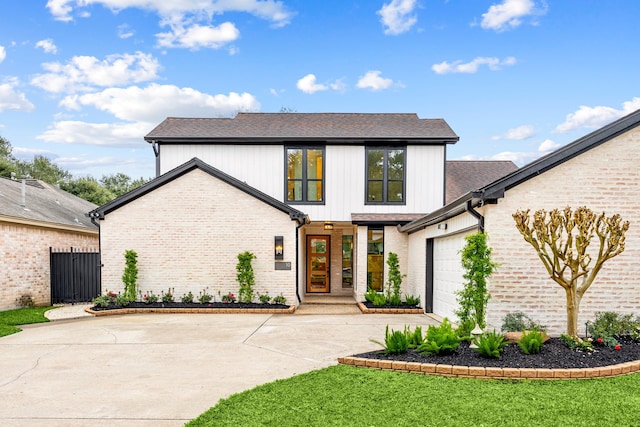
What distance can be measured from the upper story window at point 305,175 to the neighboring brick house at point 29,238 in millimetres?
8324

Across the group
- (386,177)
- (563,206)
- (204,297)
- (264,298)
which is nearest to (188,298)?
(204,297)

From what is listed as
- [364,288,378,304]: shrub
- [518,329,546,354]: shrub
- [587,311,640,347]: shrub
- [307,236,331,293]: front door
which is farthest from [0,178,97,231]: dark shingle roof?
[587,311,640,347]: shrub

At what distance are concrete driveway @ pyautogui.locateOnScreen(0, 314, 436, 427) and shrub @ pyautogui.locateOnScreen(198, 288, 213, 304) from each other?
193 cm

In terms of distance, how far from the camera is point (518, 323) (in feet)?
27.2

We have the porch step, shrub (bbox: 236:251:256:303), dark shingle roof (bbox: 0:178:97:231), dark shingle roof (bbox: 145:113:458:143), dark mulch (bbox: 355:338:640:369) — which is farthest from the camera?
dark shingle roof (bbox: 145:113:458:143)

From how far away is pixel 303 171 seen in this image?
16703mm

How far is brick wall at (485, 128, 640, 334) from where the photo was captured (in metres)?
8.59

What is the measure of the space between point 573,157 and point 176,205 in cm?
1075

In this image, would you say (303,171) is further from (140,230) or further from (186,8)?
(186,8)

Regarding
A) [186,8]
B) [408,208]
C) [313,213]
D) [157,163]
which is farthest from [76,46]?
[408,208]

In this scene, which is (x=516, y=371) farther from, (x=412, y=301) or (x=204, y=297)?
(x=204, y=297)

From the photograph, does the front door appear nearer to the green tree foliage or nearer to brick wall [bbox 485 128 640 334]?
brick wall [bbox 485 128 640 334]

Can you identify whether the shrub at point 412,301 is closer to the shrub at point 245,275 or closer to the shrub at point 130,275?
the shrub at point 245,275

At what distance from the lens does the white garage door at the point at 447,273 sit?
34.8 feet
